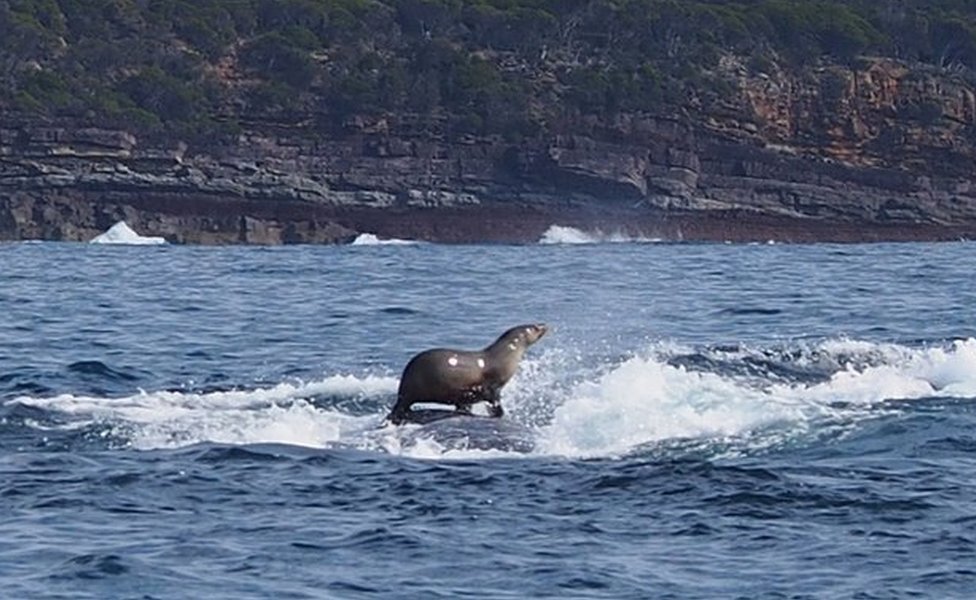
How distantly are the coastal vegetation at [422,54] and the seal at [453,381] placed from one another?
64.3m

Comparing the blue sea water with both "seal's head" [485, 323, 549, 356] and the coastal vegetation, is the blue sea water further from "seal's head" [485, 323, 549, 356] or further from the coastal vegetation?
the coastal vegetation

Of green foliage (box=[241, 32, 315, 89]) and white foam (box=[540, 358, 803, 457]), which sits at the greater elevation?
green foliage (box=[241, 32, 315, 89])

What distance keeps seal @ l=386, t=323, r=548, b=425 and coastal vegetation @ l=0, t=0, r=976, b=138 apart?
6431 cm

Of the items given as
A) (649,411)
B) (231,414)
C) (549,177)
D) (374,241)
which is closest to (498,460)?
(649,411)

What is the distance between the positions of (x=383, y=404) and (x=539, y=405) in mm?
1361

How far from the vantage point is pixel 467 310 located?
33344 mm

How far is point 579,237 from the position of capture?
259ft

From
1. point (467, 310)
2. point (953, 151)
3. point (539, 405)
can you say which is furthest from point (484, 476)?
point (953, 151)

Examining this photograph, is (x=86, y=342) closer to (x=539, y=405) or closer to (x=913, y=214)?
(x=539, y=405)

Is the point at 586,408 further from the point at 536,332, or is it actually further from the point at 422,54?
the point at 422,54

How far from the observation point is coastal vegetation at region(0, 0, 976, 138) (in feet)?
285

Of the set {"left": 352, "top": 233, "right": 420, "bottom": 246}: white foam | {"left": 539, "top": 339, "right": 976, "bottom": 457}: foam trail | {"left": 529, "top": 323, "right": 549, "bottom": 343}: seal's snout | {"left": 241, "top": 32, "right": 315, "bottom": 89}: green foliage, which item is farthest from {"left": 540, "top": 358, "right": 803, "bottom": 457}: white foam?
{"left": 241, "top": 32, "right": 315, "bottom": 89}: green foliage

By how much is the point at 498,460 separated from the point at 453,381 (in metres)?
2.31

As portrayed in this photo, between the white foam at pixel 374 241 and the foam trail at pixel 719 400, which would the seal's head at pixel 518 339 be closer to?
the foam trail at pixel 719 400
